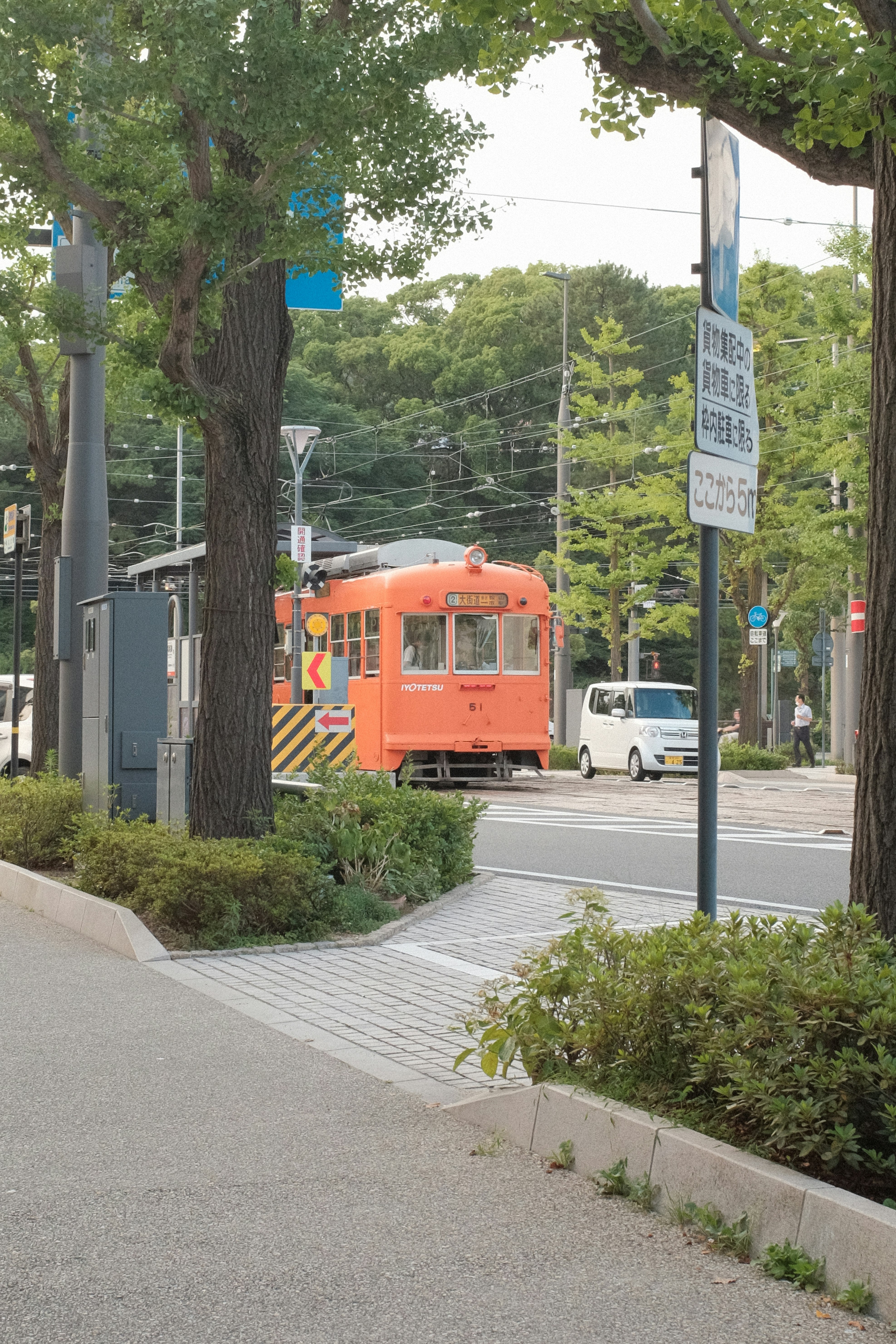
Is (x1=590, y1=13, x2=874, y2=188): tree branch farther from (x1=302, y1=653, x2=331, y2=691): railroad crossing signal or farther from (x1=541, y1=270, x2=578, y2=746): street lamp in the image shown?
(x1=541, y1=270, x2=578, y2=746): street lamp

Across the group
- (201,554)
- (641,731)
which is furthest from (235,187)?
(641,731)

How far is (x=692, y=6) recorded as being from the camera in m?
6.24

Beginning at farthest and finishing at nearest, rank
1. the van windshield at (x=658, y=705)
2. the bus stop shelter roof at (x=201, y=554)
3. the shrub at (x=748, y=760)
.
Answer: the shrub at (x=748, y=760), the van windshield at (x=658, y=705), the bus stop shelter roof at (x=201, y=554)

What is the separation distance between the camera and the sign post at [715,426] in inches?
230

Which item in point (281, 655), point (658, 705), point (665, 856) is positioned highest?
point (281, 655)

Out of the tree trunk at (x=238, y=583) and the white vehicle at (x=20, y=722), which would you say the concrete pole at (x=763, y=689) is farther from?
the tree trunk at (x=238, y=583)

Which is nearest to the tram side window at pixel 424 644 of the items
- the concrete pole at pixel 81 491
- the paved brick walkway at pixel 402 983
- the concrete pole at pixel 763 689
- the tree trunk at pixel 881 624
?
the concrete pole at pixel 81 491

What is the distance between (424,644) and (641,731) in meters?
7.21

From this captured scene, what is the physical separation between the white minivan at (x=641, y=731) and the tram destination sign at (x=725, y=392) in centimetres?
2409

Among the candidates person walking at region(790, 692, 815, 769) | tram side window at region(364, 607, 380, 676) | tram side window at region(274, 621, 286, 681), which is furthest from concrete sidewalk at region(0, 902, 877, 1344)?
person walking at region(790, 692, 815, 769)

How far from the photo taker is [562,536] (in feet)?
138

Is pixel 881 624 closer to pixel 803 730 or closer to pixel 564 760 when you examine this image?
pixel 564 760

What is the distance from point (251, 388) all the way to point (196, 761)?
2592mm

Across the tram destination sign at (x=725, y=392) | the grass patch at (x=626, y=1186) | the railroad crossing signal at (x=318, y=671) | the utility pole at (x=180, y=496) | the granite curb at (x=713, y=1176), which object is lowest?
the grass patch at (x=626, y=1186)
